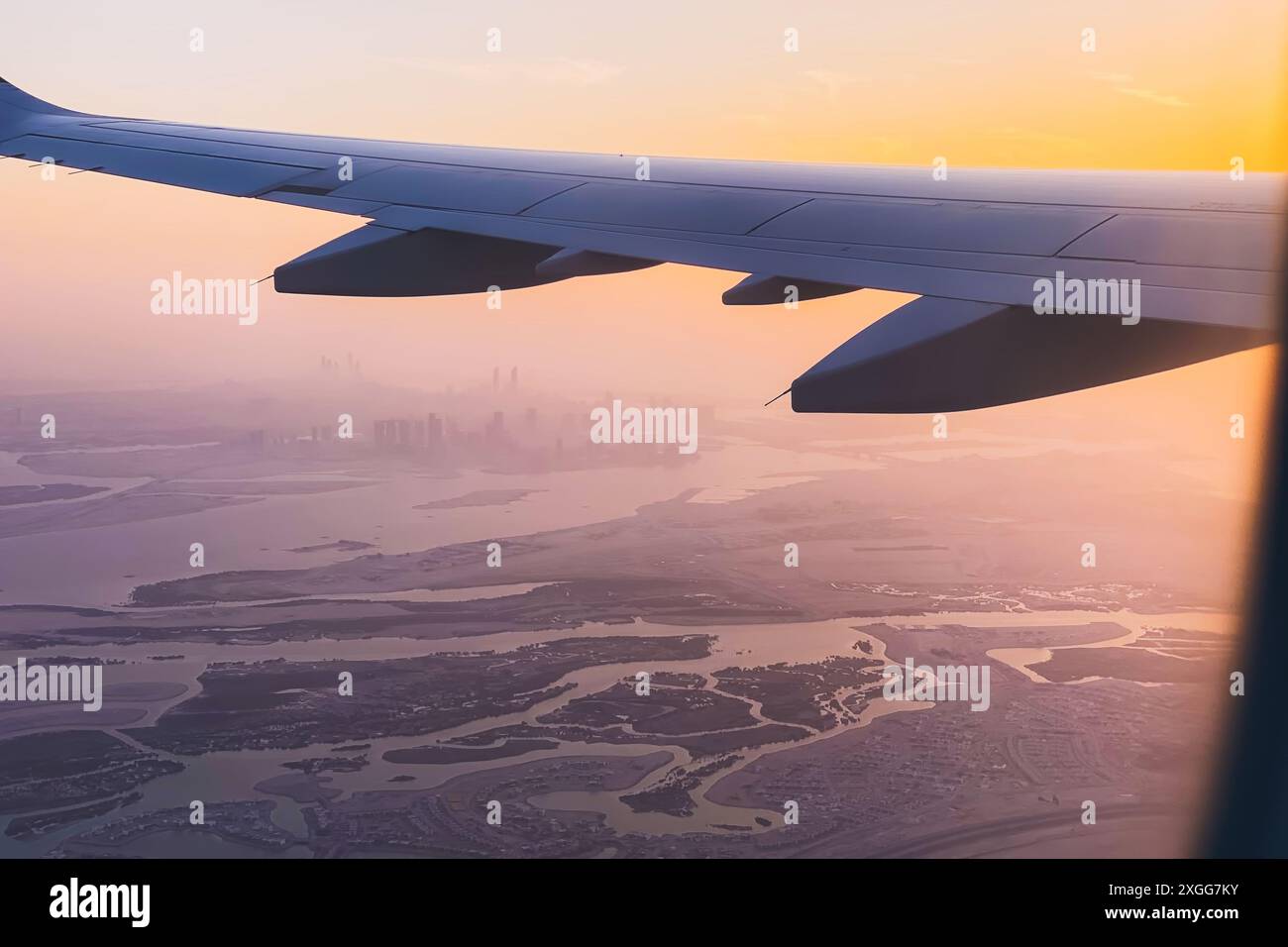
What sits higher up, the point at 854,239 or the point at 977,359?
the point at 854,239

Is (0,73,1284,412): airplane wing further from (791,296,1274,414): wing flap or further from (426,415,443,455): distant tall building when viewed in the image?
(426,415,443,455): distant tall building

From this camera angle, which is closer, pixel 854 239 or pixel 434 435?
pixel 854 239

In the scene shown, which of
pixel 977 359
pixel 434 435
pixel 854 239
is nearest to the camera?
pixel 977 359

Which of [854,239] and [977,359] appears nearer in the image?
[977,359]

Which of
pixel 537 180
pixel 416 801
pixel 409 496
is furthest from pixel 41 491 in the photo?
pixel 537 180

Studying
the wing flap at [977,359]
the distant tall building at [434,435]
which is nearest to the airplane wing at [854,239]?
the wing flap at [977,359]

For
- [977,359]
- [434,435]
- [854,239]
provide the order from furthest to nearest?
[434,435]
[854,239]
[977,359]

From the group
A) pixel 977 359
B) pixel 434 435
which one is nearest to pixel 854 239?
pixel 977 359

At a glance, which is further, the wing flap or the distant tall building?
the distant tall building

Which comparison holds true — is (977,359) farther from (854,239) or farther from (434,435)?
(434,435)

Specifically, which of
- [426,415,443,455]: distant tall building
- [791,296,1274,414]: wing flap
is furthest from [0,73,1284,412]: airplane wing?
[426,415,443,455]: distant tall building
